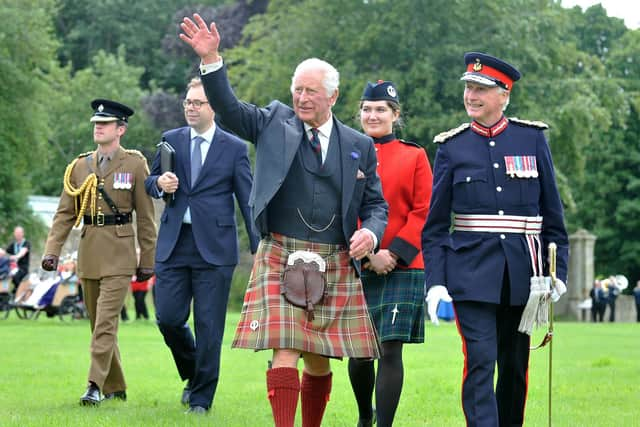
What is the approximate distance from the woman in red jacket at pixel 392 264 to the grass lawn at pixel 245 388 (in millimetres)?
1197

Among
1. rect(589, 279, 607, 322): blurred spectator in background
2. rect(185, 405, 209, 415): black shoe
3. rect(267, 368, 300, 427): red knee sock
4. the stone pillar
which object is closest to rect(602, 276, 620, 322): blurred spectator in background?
rect(589, 279, 607, 322): blurred spectator in background

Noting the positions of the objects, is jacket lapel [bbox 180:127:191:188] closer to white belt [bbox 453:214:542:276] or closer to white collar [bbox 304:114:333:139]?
white collar [bbox 304:114:333:139]

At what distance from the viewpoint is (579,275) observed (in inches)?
2213

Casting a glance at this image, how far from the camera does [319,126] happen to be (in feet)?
25.7

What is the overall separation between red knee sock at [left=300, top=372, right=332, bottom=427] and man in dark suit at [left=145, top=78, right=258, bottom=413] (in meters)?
2.72

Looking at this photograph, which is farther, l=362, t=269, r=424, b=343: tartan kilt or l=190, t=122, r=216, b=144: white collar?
l=190, t=122, r=216, b=144: white collar

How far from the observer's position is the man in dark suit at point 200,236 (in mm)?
10719

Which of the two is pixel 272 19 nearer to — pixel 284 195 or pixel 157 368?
pixel 157 368

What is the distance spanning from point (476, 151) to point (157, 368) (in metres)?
7.98

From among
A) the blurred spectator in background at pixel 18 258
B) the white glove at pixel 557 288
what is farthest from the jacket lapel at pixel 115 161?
the blurred spectator in background at pixel 18 258

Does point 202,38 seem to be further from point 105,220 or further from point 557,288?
point 105,220

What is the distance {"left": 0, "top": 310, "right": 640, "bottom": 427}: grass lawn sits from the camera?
10180 millimetres

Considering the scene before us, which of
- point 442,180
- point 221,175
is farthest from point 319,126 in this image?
point 221,175

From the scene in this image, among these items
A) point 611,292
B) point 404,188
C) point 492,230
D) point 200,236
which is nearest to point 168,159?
point 200,236
